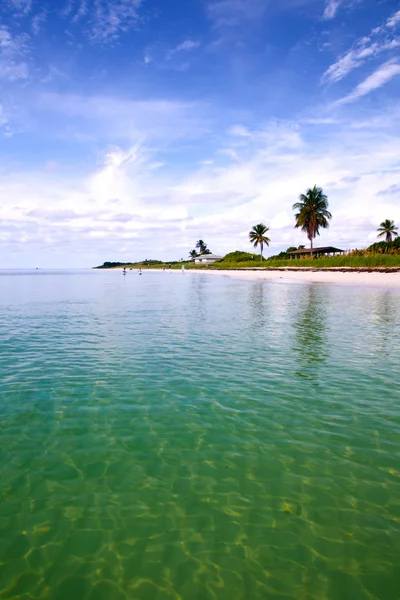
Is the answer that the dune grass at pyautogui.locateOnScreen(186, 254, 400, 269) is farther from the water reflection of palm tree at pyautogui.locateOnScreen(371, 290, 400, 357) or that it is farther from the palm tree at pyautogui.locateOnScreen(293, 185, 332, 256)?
the water reflection of palm tree at pyautogui.locateOnScreen(371, 290, 400, 357)

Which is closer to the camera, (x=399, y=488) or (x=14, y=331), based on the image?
(x=399, y=488)

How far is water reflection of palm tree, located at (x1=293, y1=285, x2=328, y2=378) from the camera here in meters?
14.0

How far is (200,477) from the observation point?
694 cm

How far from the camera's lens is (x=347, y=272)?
71938 mm

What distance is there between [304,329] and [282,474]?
1448cm

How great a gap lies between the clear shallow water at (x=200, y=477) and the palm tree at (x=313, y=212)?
84886mm

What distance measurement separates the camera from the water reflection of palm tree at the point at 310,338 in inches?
552

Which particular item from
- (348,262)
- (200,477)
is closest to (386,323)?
(200,477)

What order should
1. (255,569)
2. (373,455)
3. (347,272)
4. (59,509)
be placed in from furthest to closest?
(347,272) → (373,455) → (59,509) → (255,569)

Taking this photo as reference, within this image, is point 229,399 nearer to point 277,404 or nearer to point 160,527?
point 277,404

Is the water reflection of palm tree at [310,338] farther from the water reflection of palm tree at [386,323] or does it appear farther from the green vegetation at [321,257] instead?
the green vegetation at [321,257]

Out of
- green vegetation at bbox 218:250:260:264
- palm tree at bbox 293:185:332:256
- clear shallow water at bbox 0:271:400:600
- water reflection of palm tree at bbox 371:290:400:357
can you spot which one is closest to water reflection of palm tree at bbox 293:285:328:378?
clear shallow water at bbox 0:271:400:600

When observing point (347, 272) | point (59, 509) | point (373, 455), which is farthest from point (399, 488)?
point (347, 272)

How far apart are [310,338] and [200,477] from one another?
12655mm
